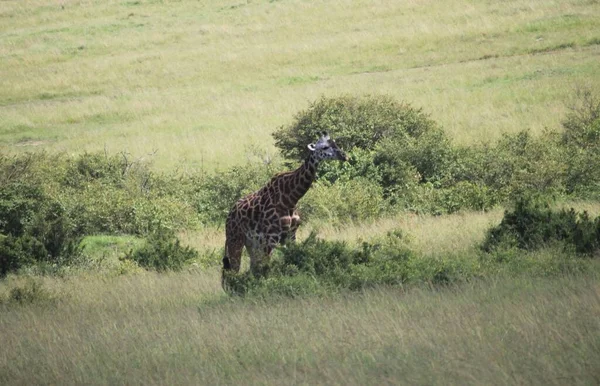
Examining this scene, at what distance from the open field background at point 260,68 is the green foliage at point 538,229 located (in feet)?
49.7

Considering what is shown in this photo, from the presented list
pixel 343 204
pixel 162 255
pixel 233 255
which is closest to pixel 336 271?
pixel 233 255

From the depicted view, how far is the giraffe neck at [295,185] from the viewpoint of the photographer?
49.8 feet

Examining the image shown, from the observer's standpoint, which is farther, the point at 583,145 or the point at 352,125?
the point at 352,125

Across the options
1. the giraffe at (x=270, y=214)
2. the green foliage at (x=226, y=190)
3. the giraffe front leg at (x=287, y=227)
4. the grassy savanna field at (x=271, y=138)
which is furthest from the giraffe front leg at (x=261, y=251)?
the green foliage at (x=226, y=190)

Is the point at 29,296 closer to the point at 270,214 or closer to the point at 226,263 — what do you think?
the point at 226,263

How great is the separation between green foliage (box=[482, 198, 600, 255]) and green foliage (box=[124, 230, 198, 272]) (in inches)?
231

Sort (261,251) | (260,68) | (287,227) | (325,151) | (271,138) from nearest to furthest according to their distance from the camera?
(287,227) → (261,251) → (325,151) → (271,138) → (260,68)

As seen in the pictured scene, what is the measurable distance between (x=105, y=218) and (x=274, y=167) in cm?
529

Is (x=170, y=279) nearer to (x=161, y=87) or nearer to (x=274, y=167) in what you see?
(x=274, y=167)

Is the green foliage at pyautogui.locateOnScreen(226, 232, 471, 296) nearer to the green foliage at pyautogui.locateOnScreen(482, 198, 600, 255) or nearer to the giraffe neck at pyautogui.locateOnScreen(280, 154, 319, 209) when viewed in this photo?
the giraffe neck at pyautogui.locateOnScreen(280, 154, 319, 209)

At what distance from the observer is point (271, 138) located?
3525 cm

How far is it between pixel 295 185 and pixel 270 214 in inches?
22.4

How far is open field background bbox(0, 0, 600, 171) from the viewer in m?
36.0

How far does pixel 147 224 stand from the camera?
2319 centimetres
